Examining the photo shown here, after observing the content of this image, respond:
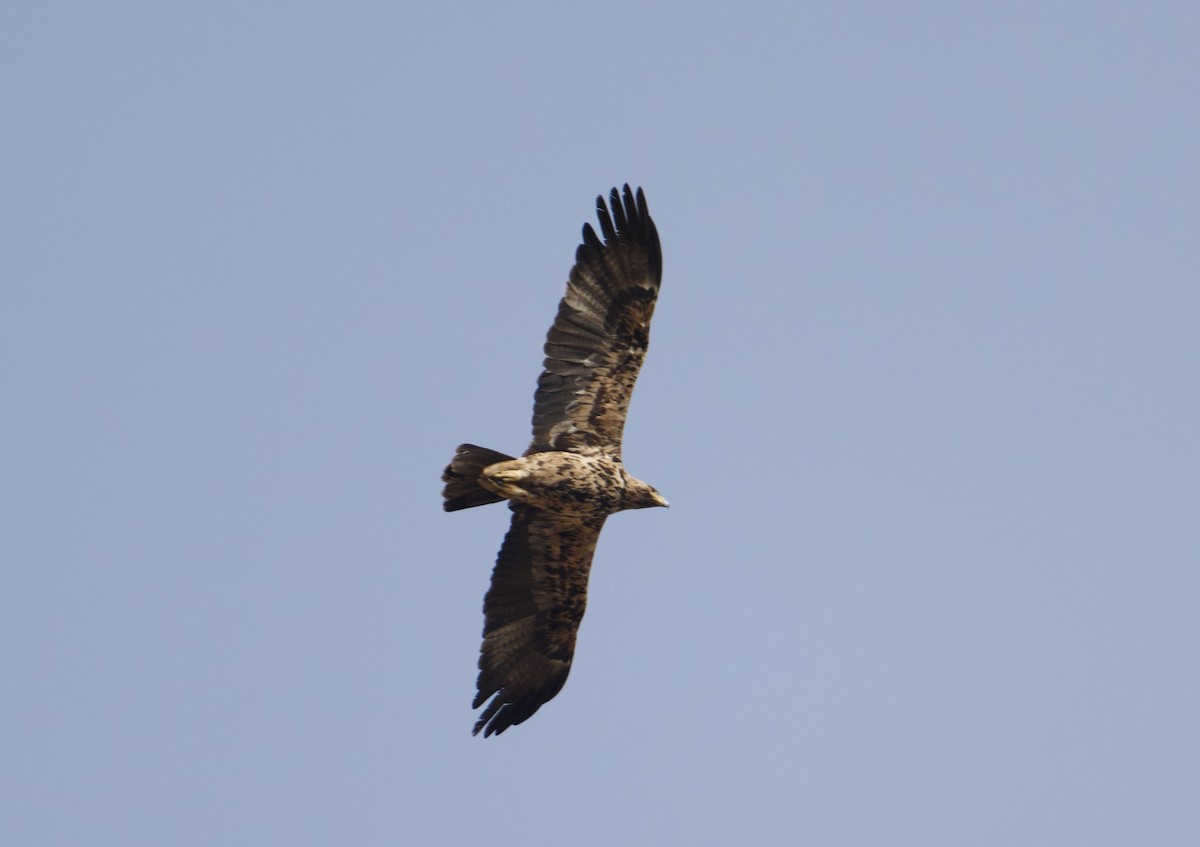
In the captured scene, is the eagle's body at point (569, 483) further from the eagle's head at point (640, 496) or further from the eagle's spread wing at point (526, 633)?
the eagle's spread wing at point (526, 633)

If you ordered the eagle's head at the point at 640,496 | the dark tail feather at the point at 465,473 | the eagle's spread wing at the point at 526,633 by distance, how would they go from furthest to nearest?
the eagle's spread wing at the point at 526,633 < the eagle's head at the point at 640,496 < the dark tail feather at the point at 465,473

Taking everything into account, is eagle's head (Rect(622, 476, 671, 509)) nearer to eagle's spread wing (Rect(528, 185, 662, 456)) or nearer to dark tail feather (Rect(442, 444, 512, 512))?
eagle's spread wing (Rect(528, 185, 662, 456))

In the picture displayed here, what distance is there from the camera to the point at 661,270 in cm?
1506

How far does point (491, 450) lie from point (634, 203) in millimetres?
2587

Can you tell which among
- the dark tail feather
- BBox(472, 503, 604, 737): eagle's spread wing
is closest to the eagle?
the dark tail feather

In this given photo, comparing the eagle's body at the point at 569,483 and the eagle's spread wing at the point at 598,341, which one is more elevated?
the eagle's spread wing at the point at 598,341

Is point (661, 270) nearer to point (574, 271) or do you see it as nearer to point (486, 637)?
point (574, 271)

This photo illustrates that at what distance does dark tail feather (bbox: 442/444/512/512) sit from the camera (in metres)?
14.7

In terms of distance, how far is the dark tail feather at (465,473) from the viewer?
14.7 metres

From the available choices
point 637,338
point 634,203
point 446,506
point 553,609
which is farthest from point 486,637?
point 634,203

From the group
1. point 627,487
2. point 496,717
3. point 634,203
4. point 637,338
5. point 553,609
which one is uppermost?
point 634,203

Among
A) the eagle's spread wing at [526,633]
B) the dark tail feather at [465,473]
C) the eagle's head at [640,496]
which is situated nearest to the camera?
the dark tail feather at [465,473]

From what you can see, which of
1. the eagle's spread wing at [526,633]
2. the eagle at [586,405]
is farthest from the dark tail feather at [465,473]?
the eagle's spread wing at [526,633]

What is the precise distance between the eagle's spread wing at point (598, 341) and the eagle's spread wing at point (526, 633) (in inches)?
55.6
